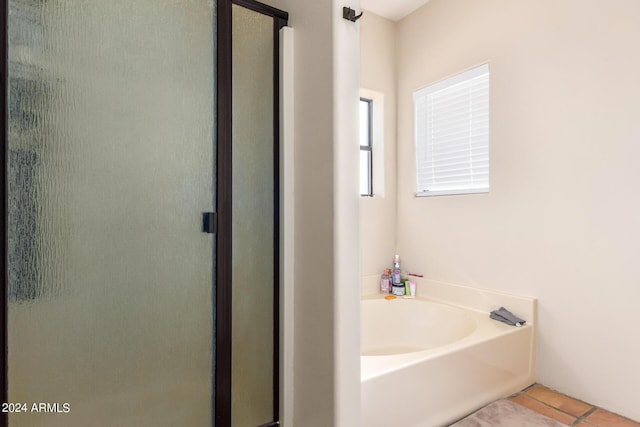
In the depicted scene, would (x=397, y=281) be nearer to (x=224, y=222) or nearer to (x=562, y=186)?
(x=562, y=186)

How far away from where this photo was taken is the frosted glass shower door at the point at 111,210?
97 centimetres

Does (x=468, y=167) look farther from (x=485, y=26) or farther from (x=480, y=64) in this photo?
(x=485, y=26)

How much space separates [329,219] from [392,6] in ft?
7.09

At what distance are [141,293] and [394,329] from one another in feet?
5.99

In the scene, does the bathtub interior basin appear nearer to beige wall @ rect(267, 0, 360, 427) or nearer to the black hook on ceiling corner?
beige wall @ rect(267, 0, 360, 427)

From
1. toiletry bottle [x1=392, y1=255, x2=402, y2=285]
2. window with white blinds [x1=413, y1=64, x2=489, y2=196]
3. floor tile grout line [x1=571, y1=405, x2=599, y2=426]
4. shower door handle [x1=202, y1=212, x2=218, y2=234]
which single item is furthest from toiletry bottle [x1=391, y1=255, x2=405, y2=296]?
shower door handle [x1=202, y1=212, x2=218, y2=234]

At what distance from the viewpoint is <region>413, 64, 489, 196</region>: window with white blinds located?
2.21m

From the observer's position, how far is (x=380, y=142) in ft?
8.88

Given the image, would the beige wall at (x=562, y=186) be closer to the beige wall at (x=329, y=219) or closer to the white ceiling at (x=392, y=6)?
the white ceiling at (x=392, y=6)

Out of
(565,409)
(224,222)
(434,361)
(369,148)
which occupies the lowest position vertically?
(565,409)

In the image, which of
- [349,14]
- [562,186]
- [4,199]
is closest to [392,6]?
[349,14]

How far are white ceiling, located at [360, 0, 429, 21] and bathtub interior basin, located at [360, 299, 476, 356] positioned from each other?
2212 millimetres

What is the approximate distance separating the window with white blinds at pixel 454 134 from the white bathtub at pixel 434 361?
79 centimetres

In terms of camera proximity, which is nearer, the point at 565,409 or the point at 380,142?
the point at 565,409
